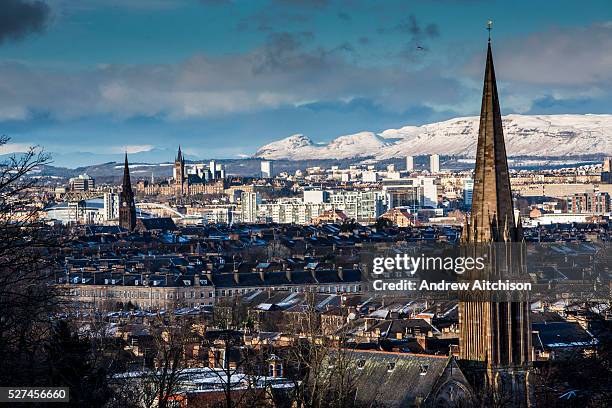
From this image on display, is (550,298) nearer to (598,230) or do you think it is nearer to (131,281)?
(131,281)

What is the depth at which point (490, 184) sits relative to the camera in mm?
30312

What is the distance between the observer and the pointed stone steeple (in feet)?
98.1

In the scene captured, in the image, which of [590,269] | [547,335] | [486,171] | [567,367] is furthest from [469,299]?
[590,269]

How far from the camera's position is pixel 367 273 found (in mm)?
97875

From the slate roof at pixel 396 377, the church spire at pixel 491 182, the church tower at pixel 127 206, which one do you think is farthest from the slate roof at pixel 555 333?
the church tower at pixel 127 206

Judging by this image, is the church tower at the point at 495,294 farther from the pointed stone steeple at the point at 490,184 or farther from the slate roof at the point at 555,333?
the slate roof at the point at 555,333

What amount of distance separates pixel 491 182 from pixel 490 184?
0.04 meters

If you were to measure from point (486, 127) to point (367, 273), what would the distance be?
6732 centimetres

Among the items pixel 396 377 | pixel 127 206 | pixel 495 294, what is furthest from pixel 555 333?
pixel 127 206

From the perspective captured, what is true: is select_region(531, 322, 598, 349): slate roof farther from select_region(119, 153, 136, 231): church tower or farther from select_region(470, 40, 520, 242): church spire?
select_region(119, 153, 136, 231): church tower

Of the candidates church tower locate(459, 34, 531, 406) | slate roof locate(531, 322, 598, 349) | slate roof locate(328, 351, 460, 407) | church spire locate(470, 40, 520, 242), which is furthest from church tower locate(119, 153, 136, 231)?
church tower locate(459, 34, 531, 406)

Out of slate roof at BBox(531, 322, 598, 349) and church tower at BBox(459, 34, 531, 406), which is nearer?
church tower at BBox(459, 34, 531, 406)

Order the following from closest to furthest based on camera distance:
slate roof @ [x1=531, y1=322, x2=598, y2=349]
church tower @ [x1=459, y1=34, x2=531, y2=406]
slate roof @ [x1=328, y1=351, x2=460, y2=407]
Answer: church tower @ [x1=459, y1=34, x2=531, y2=406], slate roof @ [x1=328, y1=351, x2=460, y2=407], slate roof @ [x1=531, y1=322, x2=598, y2=349]

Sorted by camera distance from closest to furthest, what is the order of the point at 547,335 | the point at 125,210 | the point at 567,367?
the point at 567,367 < the point at 547,335 < the point at 125,210
